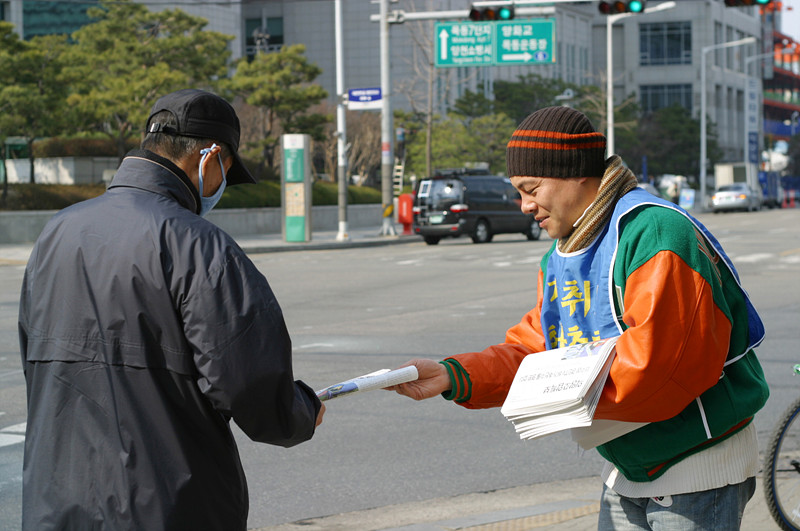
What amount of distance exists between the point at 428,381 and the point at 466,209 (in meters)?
25.7

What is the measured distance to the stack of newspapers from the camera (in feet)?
7.88

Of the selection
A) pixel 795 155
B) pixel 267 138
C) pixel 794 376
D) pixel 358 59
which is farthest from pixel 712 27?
pixel 794 376

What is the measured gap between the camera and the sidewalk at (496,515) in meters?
4.93

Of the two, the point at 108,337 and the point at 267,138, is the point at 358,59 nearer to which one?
the point at 267,138

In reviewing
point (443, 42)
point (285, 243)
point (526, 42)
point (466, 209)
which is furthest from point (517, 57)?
point (285, 243)

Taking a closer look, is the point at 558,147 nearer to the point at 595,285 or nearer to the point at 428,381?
the point at 595,285

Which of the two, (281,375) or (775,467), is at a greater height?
(281,375)

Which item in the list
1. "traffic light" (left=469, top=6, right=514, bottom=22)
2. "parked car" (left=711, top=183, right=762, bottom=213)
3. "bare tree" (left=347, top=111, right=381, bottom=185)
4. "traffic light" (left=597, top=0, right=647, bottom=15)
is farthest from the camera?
"parked car" (left=711, top=183, right=762, bottom=213)

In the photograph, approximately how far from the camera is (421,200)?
28969 millimetres

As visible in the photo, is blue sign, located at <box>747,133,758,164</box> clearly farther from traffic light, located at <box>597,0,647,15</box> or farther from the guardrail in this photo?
traffic light, located at <box>597,0,647,15</box>

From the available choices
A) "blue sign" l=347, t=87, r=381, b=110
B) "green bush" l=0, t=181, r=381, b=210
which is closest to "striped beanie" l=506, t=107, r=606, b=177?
"green bush" l=0, t=181, r=381, b=210

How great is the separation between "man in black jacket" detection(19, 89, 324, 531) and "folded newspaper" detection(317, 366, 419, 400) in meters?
0.21

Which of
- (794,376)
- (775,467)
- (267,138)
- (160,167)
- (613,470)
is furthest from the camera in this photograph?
(267,138)

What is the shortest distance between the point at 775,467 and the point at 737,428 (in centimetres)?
235
